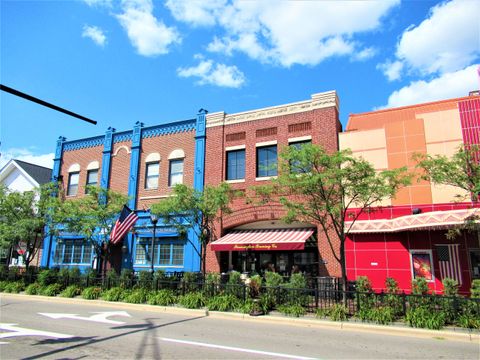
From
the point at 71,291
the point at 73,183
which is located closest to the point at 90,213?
the point at 71,291

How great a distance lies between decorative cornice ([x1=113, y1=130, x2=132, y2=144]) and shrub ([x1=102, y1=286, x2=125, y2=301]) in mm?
12806

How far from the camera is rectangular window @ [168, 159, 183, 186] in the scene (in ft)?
79.1

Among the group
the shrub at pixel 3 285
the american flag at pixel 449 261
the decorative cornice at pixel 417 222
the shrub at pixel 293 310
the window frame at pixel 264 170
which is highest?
the window frame at pixel 264 170

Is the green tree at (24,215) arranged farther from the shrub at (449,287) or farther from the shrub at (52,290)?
the shrub at (449,287)

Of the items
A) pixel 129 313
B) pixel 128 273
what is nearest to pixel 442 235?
pixel 129 313

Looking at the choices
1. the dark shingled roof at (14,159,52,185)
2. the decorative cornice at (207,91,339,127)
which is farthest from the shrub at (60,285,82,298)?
the dark shingled roof at (14,159,52,185)

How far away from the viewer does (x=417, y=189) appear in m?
18.0

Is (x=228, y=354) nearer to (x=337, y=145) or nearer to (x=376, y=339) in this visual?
(x=376, y=339)

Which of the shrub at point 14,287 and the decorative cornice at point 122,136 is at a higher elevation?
the decorative cornice at point 122,136

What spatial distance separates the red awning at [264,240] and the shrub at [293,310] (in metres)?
4.99

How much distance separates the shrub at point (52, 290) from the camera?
18.2 meters

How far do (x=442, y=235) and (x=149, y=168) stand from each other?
17837 mm

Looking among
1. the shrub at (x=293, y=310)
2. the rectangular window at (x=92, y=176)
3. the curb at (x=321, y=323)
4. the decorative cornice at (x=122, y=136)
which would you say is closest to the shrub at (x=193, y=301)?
the curb at (x=321, y=323)

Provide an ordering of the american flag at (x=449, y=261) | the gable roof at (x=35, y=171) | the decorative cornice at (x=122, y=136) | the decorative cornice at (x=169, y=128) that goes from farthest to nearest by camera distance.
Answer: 1. the gable roof at (x=35, y=171)
2. the decorative cornice at (x=122, y=136)
3. the decorative cornice at (x=169, y=128)
4. the american flag at (x=449, y=261)
